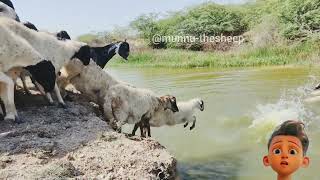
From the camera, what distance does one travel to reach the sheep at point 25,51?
7.98 metres

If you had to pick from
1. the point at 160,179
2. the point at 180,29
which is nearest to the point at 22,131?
the point at 160,179

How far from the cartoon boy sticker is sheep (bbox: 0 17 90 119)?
451 centimetres

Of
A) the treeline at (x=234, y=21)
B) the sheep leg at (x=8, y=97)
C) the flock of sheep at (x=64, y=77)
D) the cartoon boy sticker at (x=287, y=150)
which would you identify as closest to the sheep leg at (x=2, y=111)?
the flock of sheep at (x=64, y=77)

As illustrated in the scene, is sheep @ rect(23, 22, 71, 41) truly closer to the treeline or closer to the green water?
the green water

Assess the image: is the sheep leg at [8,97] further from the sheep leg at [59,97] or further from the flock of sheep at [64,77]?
the sheep leg at [59,97]

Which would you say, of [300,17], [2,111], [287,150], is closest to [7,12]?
[2,111]

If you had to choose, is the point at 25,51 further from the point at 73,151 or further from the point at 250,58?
the point at 250,58

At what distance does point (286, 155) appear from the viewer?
15.1 feet

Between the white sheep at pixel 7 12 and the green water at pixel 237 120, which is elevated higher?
the white sheep at pixel 7 12

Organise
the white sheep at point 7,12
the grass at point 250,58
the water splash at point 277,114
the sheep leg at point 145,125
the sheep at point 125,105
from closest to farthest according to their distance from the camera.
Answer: the sheep at point 125,105 → the white sheep at point 7,12 → the sheep leg at point 145,125 → the water splash at point 277,114 → the grass at point 250,58

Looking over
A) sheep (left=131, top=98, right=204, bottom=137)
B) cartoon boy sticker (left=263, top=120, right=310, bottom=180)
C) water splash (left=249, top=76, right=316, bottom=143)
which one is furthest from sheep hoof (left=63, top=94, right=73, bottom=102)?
cartoon boy sticker (left=263, top=120, right=310, bottom=180)

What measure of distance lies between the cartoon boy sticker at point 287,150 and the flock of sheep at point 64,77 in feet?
14.6

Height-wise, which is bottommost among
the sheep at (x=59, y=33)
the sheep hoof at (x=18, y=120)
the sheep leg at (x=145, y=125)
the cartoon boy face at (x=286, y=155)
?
the sheep leg at (x=145, y=125)

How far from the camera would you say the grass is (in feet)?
86.6
